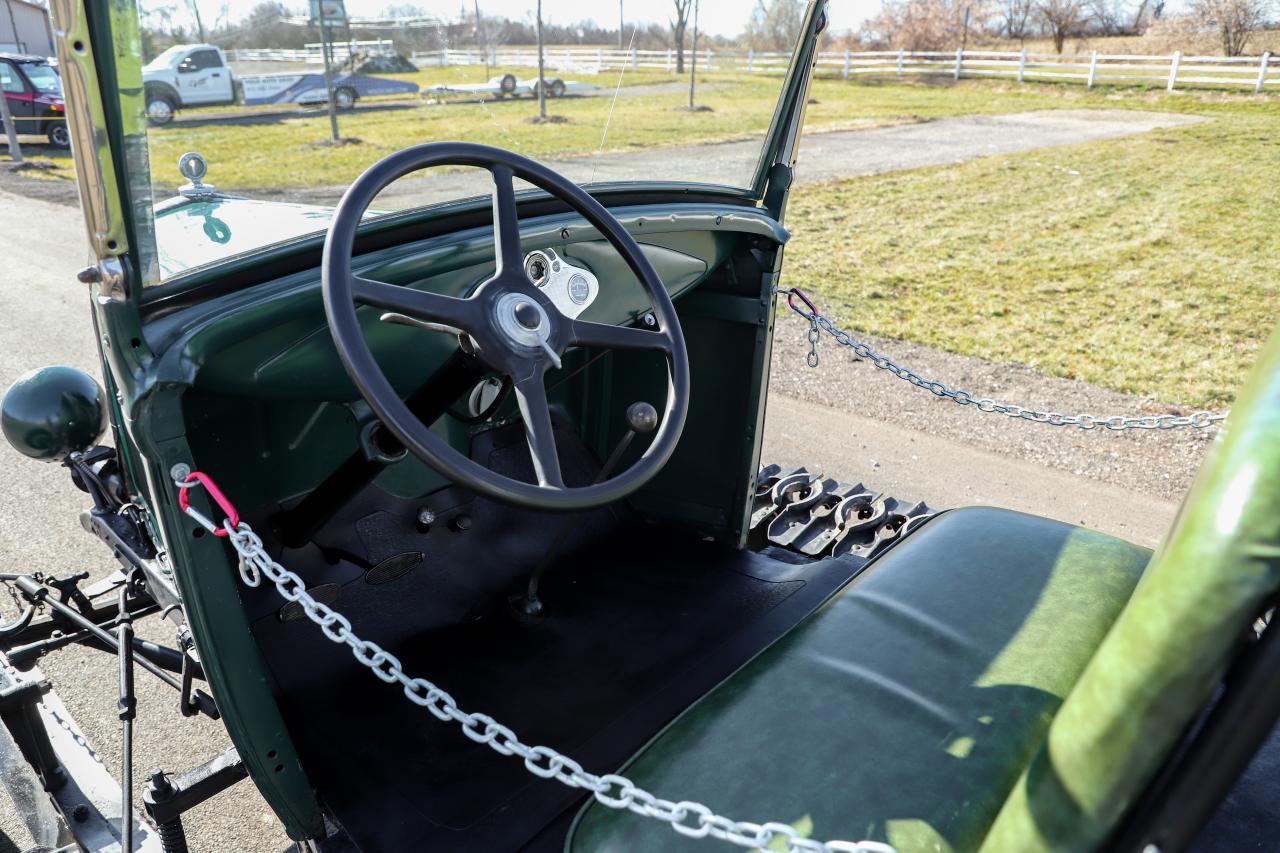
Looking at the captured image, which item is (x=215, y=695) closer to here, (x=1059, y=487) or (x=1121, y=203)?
(x=1059, y=487)

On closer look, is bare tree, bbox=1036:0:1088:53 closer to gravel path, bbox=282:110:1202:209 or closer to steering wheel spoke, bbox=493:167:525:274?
gravel path, bbox=282:110:1202:209

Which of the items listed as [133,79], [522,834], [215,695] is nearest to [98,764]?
[215,695]

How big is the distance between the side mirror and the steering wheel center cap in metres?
1.67

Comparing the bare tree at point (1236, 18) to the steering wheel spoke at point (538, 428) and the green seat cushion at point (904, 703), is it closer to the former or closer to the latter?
the green seat cushion at point (904, 703)

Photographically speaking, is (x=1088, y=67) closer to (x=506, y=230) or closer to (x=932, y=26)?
(x=932, y=26)

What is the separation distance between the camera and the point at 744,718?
1.85 metres

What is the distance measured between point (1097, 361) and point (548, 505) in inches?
204

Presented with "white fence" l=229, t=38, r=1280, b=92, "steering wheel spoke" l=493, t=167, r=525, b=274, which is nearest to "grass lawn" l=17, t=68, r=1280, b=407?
"steering wheel spoke" l=493, t=167, r=525, b=274

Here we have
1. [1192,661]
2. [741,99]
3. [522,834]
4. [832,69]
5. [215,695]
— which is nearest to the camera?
[1192,661]

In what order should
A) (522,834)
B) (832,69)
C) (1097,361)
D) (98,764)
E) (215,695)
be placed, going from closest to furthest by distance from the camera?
1. (215,695)
2. (522,834)
3. (98,764)
4. (832,69)
5. (1097,361)

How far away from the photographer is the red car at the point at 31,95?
47.5 feet

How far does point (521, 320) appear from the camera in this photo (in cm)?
192

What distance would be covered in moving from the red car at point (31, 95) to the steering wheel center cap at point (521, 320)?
15393mm

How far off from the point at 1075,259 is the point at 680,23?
676 cm
